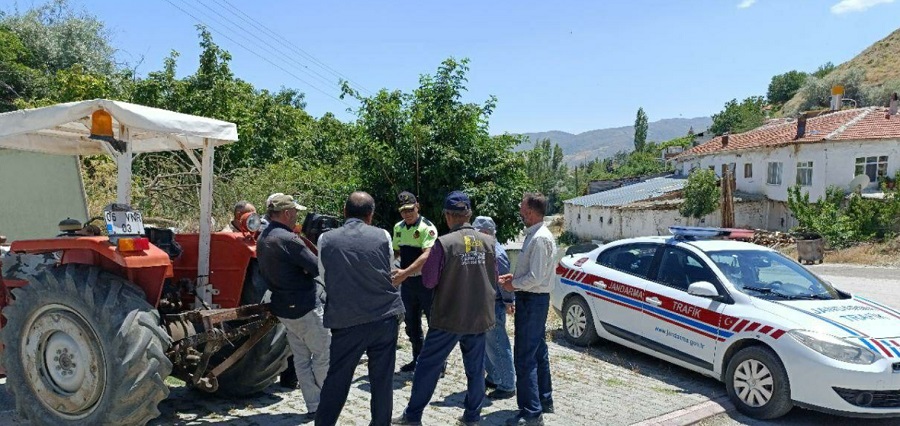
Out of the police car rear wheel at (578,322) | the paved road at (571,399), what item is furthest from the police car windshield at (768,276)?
the police car rear wheel at (578,322)

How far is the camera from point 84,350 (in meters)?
4.43

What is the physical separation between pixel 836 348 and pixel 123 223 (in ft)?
19.0

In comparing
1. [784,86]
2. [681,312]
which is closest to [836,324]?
[681,312]

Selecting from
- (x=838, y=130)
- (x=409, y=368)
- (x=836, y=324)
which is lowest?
(x=409, y=368)

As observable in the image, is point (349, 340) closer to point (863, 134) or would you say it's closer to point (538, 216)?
point (538, 216)

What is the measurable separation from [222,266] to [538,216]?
8.98ft

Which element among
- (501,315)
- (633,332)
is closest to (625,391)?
(633,332)

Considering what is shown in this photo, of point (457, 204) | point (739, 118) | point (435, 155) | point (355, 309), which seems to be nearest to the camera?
point (355, 309)

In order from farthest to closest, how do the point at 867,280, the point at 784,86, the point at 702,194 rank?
the point at 784,86 → the point at 702,194 → the point at 867,280

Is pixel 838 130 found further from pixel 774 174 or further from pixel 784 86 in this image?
pixel 784 86

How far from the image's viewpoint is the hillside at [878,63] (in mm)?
63156

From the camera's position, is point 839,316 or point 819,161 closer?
point 839,316

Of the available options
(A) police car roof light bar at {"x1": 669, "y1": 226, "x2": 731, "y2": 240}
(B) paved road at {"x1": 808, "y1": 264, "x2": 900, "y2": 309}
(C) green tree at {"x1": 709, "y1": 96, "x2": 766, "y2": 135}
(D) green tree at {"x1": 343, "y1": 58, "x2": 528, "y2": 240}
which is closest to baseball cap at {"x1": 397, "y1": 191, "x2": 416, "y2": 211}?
(A) police car roof light bar at {"x1": 669, "y1": 226, "x2": 731, "y2": 240}

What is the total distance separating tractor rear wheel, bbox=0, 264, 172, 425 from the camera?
417cm
